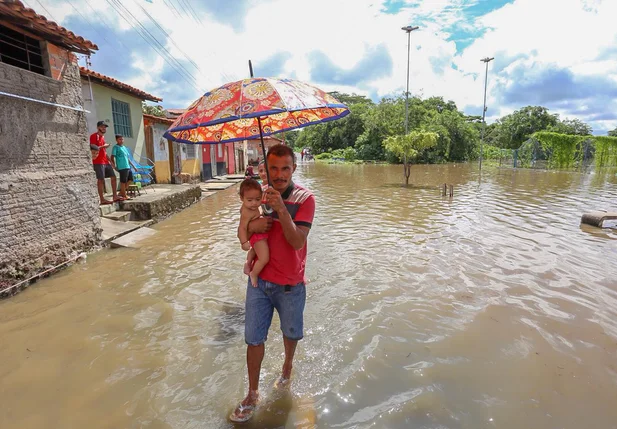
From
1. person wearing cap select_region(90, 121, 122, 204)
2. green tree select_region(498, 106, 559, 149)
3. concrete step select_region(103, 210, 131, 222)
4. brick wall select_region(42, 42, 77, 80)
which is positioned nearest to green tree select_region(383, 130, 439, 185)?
concrete step select_region(103, 210, 131, 222)

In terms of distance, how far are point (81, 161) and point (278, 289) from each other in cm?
575

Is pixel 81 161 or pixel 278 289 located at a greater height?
pixel 81 161

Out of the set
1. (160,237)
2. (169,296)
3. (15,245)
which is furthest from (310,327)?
(160,237)

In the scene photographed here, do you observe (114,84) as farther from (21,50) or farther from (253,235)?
(253,235)

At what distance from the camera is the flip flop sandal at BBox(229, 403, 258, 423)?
8.62ft

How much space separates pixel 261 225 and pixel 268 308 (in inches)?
25.4

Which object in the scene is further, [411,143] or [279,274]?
[411,143]

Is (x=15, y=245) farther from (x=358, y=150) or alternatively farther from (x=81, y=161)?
(x=358, y=150)

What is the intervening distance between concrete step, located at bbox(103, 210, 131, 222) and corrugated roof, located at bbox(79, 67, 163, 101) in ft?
12.0

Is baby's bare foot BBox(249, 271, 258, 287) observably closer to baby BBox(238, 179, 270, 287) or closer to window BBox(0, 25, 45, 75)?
baby BBox(238, 179, 270, 287)

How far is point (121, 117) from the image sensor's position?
12570 millimetres

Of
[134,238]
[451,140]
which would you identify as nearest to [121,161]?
[134,238]

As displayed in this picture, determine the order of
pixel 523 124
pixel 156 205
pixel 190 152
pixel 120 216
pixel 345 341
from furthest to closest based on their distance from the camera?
1. pixel 523 124
2. pixel 190 152
3. pixel 156 205
4. pixel 120 216
5. pixel 345 341

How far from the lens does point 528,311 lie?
442cm
